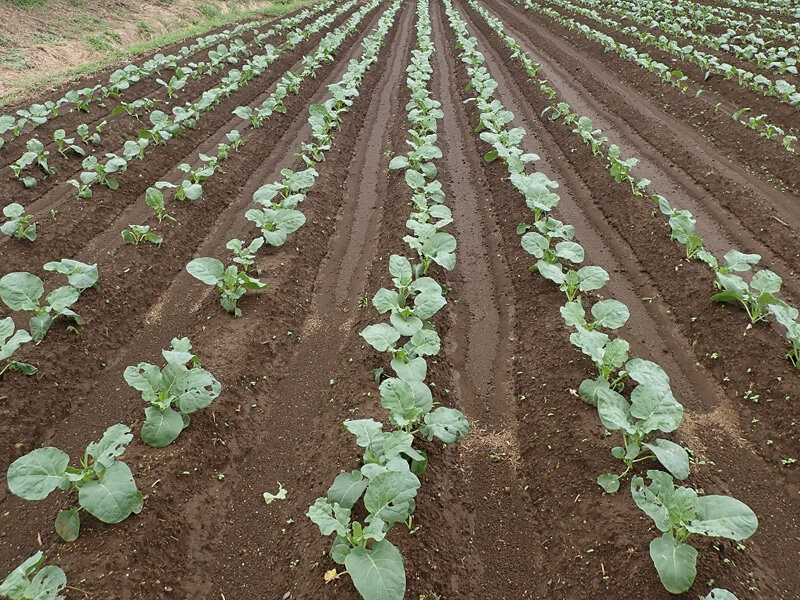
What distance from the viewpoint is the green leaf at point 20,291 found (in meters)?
4.59

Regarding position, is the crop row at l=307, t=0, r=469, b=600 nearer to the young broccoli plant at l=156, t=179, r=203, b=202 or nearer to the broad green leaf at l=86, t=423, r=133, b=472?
the broad green leaf at l=86, t=423, r=133, b=472

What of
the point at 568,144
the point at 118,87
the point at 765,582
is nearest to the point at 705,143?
the point at 568,144

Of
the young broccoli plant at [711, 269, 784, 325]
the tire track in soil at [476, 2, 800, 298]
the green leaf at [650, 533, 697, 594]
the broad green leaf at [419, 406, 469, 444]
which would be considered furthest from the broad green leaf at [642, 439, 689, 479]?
the tire track in soil at [476, 2, 800, 298]

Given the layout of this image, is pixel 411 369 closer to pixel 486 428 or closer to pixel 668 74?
pixel 486 428

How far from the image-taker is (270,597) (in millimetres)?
3123

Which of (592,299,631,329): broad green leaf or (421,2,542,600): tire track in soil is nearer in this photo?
(421,2,542,600): tire track in soil

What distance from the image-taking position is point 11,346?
4.09m

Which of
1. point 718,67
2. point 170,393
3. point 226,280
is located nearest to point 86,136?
point 226,280

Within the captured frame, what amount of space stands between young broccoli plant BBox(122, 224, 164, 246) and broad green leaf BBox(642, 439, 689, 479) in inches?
230

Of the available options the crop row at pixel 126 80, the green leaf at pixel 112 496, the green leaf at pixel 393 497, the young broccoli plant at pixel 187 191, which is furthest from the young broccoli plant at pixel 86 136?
the green leaf at pixel 393 497

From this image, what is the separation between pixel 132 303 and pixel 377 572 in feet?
14.1

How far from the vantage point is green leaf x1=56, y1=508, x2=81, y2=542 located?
3117mm

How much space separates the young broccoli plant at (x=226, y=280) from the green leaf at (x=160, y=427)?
1.55 metres

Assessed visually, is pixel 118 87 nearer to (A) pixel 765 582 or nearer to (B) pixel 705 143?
(B) pixel 705 143
